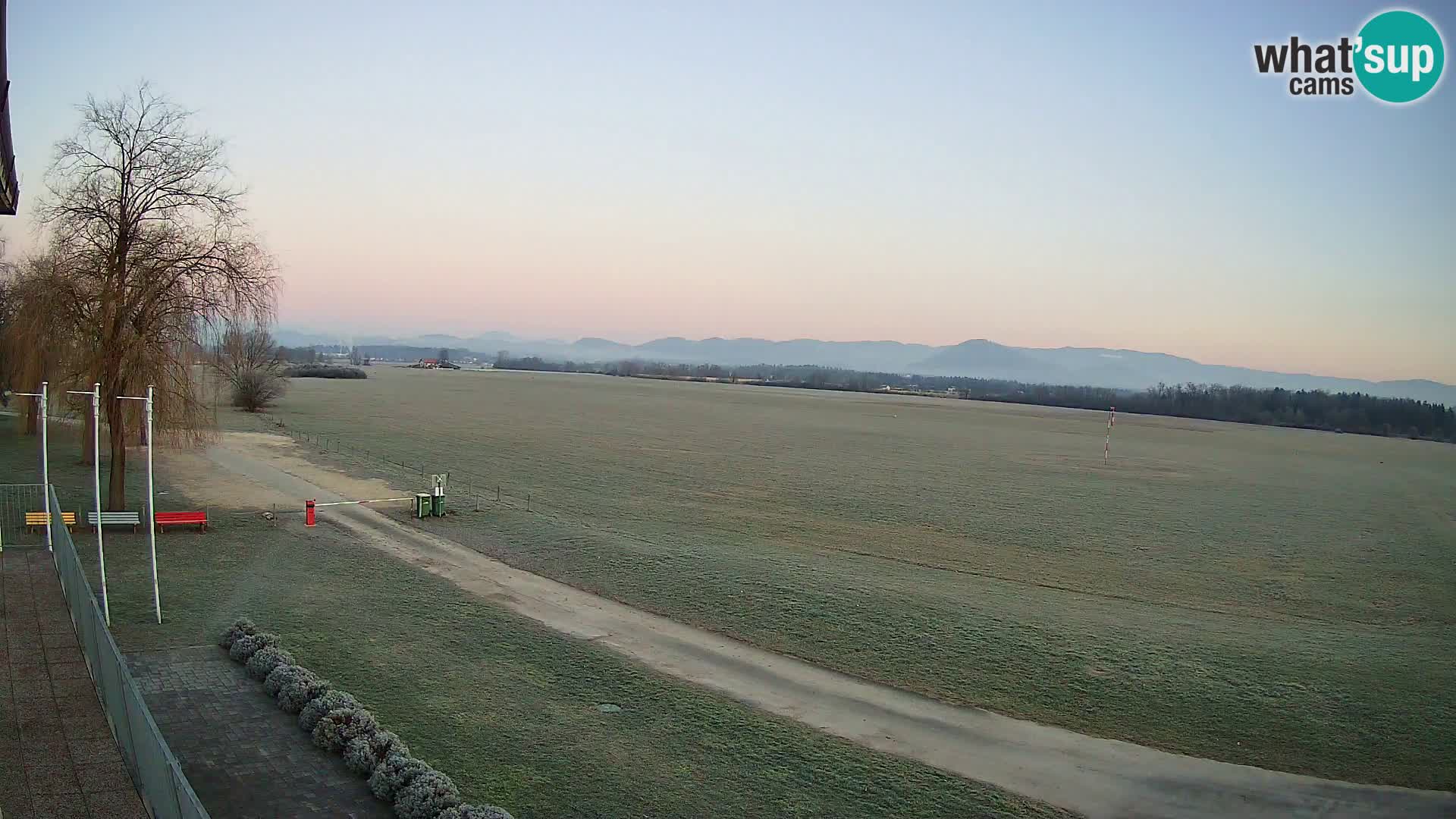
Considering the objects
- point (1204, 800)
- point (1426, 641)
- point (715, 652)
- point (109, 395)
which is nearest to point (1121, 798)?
point (1204, 800)

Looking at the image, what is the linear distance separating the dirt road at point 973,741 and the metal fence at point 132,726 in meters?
7.87

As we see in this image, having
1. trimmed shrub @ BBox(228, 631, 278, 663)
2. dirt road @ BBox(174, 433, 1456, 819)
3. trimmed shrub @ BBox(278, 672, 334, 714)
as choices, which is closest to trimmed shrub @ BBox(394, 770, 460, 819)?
trimmed shrub @ BBox(278, 672, 334, 714)

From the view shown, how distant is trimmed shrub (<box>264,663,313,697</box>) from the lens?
12820mm

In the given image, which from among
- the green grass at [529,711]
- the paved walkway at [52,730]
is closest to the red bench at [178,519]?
the green grass at [529,711]

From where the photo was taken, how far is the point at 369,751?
1072 centimetres

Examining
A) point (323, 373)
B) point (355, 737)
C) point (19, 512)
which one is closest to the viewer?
point (355, 737)

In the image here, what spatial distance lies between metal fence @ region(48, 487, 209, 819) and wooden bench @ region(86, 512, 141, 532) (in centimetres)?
1210

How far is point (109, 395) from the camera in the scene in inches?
913

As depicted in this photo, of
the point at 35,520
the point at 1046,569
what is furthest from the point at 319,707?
the point at 1046,569

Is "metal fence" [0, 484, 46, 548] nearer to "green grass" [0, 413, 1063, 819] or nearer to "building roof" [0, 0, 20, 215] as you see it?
"green grass" [0, 413, 1063, 819]

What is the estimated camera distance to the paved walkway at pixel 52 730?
8.22 meters

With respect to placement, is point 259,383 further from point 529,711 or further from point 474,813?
point 474,813

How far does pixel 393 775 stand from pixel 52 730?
368 centimetres

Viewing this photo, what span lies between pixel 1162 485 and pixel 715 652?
3984cm
